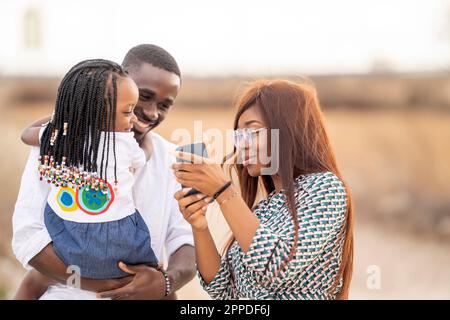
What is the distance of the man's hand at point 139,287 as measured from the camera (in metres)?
2.22

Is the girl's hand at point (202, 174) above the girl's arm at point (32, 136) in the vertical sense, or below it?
below

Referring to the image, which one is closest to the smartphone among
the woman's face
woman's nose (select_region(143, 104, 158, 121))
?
the woman's face

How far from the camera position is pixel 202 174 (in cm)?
198

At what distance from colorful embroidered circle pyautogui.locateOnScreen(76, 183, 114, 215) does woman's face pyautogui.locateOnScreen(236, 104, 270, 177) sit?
441 mm

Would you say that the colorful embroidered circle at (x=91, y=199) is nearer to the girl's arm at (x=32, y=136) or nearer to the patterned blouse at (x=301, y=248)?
the girl's arm at (x=32, y=136)

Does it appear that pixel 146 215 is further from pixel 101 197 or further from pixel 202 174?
pixel 202 174

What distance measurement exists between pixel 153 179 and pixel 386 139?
5.52 meters

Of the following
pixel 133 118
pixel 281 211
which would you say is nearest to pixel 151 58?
pixel 133 118

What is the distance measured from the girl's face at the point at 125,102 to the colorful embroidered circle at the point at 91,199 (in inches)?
7.9

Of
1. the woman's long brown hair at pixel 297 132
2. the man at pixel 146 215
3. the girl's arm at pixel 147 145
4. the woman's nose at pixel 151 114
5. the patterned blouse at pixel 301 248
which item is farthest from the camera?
the girl's arm at pixel 147 145

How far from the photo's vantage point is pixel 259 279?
2.04 metres

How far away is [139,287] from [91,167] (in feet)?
1.39

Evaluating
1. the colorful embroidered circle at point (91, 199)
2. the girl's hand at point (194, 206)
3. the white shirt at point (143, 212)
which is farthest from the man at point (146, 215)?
the girl's hand at point (194, 206)

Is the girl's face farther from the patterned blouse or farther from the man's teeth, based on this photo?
the patterned blouse
